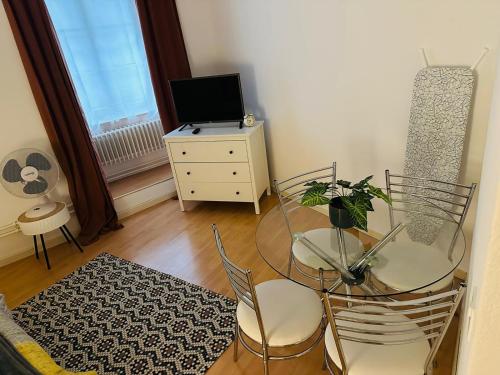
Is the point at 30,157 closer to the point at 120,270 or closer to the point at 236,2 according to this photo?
the point at 120,270

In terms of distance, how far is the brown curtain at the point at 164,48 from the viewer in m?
3.21

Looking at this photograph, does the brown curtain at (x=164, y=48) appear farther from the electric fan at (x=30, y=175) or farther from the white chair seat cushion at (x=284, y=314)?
the white chair seat cushion at (x=284, y=314)

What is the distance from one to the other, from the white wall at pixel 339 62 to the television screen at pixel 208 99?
303mm

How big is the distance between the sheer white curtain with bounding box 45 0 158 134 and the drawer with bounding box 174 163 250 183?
1088mm

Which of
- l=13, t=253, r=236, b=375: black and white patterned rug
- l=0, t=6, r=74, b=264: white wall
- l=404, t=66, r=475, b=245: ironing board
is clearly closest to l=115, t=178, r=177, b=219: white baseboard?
l=0, t=6, r=74, b=264: white wall

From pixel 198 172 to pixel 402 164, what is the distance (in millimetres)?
1828

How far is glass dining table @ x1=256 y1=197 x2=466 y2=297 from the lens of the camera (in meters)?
1.47

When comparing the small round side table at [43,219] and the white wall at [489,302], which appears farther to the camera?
the small round side table at [43,219]

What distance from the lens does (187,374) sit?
68.4 inches

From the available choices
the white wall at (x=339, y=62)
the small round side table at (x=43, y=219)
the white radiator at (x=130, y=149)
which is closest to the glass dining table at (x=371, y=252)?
the white wall at (x=339, y=62)

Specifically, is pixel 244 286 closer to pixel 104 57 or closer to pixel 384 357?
pixel 384 357

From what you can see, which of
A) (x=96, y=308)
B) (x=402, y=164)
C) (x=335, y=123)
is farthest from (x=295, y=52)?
(x=96, y=308)

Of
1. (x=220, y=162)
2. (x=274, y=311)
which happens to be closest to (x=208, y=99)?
(x=220, y=162)

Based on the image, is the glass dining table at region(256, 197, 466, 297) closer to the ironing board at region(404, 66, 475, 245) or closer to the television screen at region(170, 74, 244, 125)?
the ironing board at region(404, 66, 475, 245)
